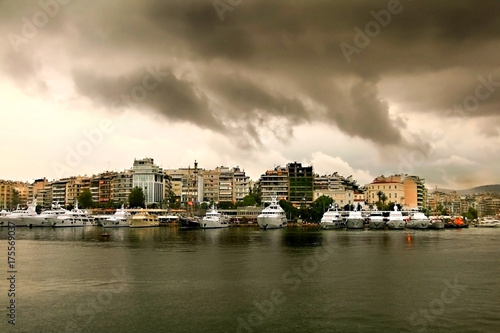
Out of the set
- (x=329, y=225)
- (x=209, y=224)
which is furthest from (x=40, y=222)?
(x=329, y=225)

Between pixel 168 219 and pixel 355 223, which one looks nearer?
pixel 355 223

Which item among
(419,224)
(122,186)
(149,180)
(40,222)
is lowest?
(419,224)

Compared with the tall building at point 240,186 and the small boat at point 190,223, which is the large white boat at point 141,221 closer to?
the small boat at point 190,223

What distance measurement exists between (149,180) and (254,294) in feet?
532

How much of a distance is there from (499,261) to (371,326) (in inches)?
1129

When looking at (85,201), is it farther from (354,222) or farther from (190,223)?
(354,222)

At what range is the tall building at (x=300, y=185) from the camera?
573 ft

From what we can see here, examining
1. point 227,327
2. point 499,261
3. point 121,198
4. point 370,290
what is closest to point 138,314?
point 227,327

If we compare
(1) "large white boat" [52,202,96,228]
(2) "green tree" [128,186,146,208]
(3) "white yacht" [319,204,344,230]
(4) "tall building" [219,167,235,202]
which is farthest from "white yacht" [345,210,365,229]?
(2) "green tree" [128,186,146,208]

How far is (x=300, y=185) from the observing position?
176m

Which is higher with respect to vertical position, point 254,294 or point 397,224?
point 254,294

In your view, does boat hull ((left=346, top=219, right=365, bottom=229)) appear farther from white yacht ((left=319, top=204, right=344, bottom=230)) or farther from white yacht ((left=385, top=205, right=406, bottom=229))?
white yacht ((left=385, top=205, right=406, bottom=229))

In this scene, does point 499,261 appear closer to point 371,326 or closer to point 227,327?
point 371,326

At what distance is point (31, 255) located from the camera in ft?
163
